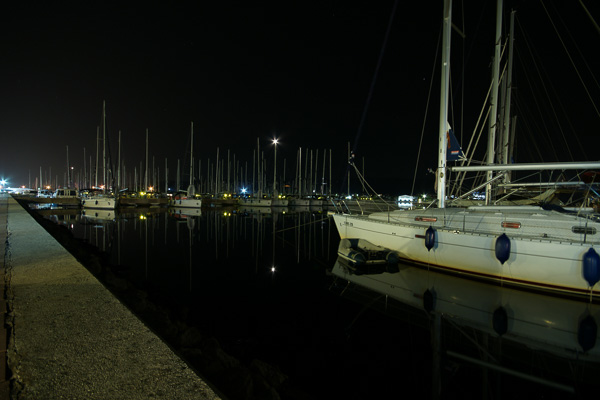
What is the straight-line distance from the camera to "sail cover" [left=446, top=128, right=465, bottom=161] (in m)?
13.7

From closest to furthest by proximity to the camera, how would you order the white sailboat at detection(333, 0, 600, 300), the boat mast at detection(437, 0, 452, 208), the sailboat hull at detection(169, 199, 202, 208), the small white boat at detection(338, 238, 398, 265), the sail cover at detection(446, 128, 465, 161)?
the white sailboat at detection(333, 0, 600, 300) → the sail cover at detection(446, 128, 465, 161) → the boat mast at detection(437, 0, 452, 208) → the small white boat at detection(338, 238, 398, 265) → the sailboat hull at detection(169, 199, 202, 208)

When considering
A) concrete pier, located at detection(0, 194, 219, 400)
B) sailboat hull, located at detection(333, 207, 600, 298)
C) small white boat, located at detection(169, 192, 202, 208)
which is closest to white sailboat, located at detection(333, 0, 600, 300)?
sailboat hull, located at detection(333, 207, 600, 298)

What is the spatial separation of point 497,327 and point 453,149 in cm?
795

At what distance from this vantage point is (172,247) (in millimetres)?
18781

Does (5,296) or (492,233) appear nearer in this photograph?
(5,296)

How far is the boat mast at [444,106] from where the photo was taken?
45.8 feet

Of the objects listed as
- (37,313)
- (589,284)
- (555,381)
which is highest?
(37,313)

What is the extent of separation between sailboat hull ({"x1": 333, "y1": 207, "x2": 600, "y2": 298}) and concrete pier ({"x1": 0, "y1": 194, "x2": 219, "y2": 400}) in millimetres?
10898

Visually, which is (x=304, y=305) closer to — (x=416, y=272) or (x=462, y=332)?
(x=462, y=332)

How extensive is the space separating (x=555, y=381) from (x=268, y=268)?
34.5ft

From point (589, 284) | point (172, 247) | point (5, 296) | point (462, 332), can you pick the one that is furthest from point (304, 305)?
point (172, 247)

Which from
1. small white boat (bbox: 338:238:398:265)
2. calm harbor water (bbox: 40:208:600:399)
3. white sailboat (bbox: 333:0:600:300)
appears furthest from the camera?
small white boat (bbox: 338:238:398:265)

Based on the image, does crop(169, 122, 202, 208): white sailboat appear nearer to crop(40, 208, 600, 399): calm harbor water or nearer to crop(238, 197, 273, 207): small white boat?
crop(238, 197, 273, 207): small white boat

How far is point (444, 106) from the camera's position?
1438 cm
